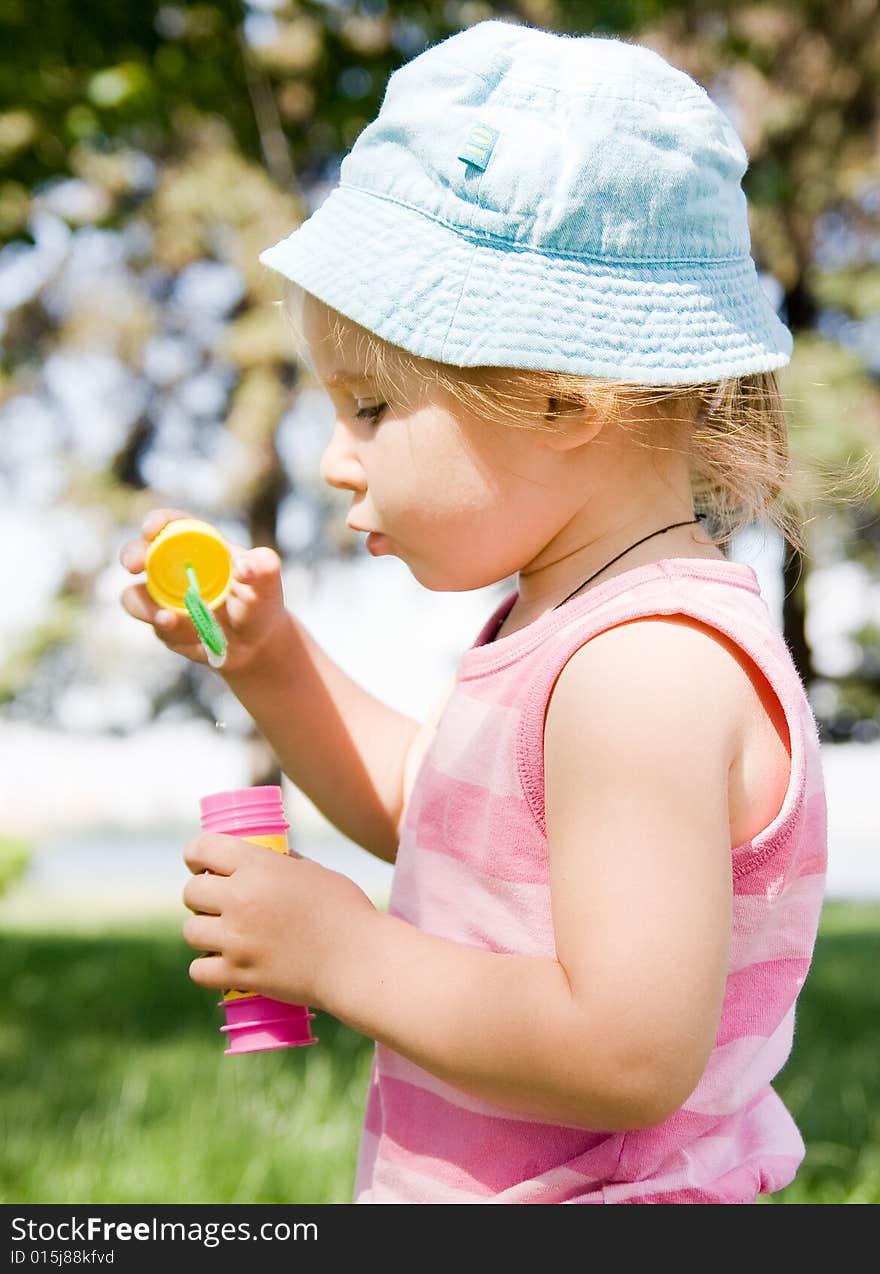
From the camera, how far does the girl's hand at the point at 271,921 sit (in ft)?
4.30

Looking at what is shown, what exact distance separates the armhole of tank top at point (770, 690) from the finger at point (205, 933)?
0.33 m

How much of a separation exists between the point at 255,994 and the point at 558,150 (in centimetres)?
89

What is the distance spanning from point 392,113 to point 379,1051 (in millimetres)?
1017

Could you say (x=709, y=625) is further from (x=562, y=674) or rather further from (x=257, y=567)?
(x=257, y=567)

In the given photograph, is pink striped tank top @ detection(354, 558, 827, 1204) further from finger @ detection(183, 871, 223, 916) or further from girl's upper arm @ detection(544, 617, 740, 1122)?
finger @ detection(183, 871, 223, 916)

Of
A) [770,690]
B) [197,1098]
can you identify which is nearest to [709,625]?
[770,690]

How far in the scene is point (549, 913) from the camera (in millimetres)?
1322

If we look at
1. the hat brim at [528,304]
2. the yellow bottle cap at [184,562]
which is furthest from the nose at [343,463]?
the yellow bottle cap at [184,562]

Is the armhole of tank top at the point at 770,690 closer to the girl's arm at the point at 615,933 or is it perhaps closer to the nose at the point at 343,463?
the girl's arm at the point at 615,933

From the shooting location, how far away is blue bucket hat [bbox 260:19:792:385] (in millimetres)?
1345

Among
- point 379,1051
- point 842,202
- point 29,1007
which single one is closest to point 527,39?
point 379,1051

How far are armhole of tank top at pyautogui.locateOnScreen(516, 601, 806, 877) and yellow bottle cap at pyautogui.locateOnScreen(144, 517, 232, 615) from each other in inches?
20.7
